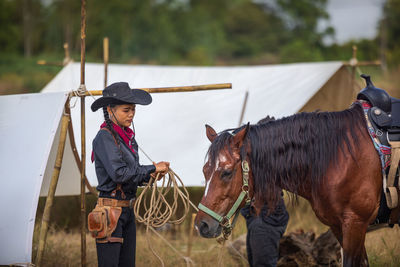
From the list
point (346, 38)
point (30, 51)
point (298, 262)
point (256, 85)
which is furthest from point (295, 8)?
point (298, 262)

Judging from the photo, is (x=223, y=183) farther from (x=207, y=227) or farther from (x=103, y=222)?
(x=103, y=222)

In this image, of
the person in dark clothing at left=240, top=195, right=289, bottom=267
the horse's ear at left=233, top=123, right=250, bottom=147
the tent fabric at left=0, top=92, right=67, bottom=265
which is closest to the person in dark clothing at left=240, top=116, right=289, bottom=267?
the person in dark clothing at left=240, top=195, right=289, bottom=267

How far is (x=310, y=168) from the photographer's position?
9.61ft

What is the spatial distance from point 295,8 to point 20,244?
36.7 meters

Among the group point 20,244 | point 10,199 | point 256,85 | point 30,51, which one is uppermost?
point 30,51

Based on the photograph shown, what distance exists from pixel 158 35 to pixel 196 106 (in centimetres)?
2355

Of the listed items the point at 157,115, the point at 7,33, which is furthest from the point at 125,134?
the point at 7,33

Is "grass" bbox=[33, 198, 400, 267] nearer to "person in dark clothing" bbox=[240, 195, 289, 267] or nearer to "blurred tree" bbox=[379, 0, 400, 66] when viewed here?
"person in dark clothing" bbox=[240, 195, 289, 267]

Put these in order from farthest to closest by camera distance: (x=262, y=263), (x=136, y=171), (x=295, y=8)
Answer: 1. (x=295, y=8)
2. (x=262, y=263)
3. (x=136, y=171)

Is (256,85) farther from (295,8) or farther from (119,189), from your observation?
(295,8)

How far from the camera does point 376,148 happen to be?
9.49ft

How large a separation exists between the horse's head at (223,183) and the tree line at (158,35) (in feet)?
68.2

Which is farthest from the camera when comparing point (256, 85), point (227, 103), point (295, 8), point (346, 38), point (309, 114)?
point (295, 8)

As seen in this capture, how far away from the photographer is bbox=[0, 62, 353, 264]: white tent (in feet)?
10.6
